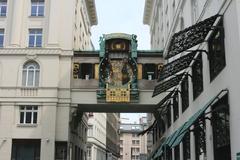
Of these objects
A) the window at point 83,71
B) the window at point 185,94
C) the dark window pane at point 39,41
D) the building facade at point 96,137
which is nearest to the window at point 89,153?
the building facade at point 96,137

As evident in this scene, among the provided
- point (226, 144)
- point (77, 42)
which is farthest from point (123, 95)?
point (226, 144)

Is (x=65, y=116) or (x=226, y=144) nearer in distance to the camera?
(x=226, y=144)

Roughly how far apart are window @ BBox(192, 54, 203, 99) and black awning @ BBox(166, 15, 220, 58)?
339 centimetres

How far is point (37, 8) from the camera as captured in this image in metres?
43.6

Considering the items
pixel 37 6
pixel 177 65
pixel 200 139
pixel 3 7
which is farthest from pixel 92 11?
pixel 200 139

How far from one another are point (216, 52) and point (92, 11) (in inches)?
1600

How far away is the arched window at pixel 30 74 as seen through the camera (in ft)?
135

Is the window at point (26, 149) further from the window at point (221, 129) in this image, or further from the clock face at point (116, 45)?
the window at point (221, 129)

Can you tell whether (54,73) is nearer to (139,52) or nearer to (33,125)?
(33,125)

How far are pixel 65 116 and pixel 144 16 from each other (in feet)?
86.4

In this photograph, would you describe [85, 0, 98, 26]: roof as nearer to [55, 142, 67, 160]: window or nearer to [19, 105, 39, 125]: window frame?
[19, 105, 39, 125]: window frame

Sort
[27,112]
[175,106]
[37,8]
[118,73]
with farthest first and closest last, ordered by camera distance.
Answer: [37,8] → [118,73] → [27,112] → [175,106]

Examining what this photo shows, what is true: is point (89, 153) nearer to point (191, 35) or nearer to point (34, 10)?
point (34, 10)

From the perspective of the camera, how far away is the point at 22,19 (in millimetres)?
42844
